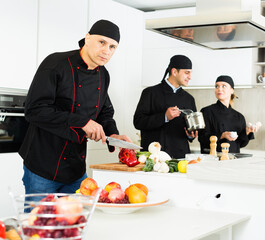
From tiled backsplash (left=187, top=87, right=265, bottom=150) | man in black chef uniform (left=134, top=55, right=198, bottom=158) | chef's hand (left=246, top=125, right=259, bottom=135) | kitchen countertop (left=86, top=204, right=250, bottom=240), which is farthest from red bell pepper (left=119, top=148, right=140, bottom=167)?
tiled backsplash (left=187, top=87, right=265, bottom=150)

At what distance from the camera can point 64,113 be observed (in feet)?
7.00

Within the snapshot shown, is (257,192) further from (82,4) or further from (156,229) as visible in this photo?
(82,4)

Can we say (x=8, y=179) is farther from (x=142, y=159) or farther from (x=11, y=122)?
(x=142, y=159)

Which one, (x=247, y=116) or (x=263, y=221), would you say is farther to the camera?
(x=247, y=116)

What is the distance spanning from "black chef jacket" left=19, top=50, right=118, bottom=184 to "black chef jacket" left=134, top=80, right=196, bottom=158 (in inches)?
50.7

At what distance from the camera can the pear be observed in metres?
1.69

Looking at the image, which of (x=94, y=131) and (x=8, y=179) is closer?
(x=94, y=131)

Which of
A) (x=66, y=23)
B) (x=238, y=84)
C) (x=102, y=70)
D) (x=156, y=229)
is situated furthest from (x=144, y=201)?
(x=238, y=84)

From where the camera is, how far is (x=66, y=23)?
394 cm

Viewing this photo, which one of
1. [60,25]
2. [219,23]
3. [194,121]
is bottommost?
[194,121]

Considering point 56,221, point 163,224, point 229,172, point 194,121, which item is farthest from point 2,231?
point 194,121

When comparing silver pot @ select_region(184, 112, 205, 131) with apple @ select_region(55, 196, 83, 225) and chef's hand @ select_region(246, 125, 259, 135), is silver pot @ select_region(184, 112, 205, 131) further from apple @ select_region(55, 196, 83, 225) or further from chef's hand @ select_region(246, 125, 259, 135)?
apple @ select_region(55, 196, 83, 225)

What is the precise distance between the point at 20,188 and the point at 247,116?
2369mm

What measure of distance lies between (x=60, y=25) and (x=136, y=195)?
2.50 metres
